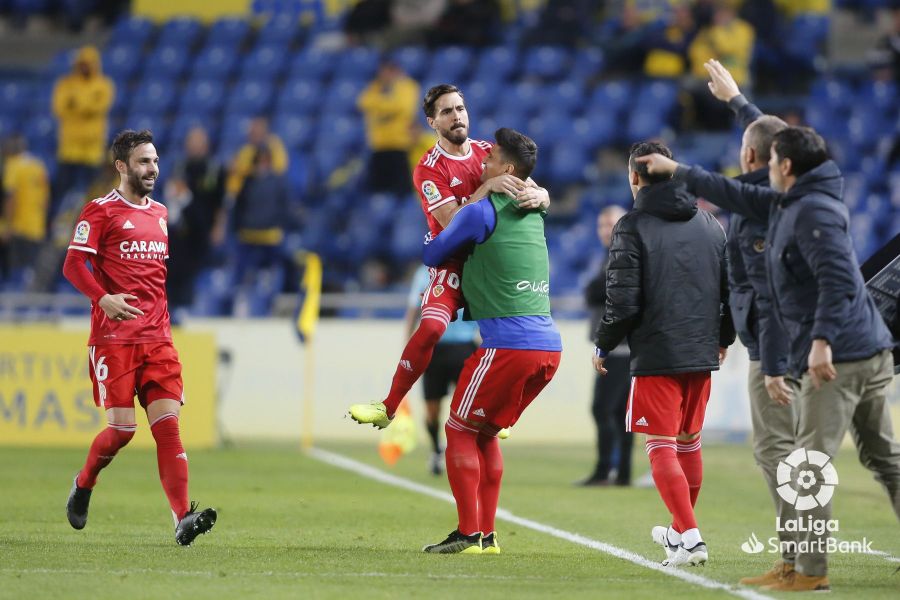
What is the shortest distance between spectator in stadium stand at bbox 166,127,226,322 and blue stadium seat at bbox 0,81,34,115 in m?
5.69

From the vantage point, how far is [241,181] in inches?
797

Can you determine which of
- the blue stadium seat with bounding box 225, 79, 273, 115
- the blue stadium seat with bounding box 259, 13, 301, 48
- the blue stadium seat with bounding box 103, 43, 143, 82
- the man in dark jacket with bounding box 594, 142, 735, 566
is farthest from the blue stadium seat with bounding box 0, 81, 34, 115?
the man in dark jacket with bounding box 594, 142, 735, 566

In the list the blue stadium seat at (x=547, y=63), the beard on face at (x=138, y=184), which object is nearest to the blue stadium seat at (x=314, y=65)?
the blue stadium seat at (x=547, y=63)

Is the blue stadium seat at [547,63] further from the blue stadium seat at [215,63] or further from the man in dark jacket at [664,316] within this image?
the man in dark jacket at [664,316]

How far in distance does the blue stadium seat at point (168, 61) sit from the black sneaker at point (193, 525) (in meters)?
17.7

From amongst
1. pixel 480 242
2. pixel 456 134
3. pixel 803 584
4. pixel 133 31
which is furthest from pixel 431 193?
pixel 133 31

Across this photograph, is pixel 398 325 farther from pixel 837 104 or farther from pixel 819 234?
pixel 819 234

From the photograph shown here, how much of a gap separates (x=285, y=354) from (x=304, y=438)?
3.38 feet

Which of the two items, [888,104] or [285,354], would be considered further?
[888,104]

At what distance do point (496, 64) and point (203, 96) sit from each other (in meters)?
4.82

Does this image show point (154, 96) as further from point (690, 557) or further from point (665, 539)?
point (690, 557)

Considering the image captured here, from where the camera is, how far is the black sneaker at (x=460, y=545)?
808 cm

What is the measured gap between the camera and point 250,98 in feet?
78.5

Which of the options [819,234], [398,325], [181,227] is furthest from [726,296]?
[181,227]
